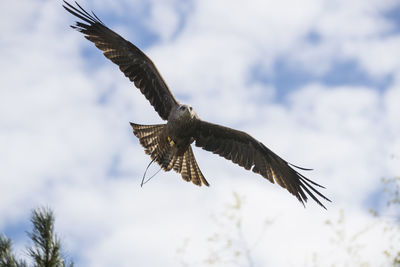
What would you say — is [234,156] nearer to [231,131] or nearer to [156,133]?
[231,131]

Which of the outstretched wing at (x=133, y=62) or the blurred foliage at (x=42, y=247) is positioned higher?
the outstretched wing at (x=133, y=62)

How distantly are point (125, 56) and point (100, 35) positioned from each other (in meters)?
0.55

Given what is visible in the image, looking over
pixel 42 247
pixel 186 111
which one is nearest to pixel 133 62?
pixel 186 111

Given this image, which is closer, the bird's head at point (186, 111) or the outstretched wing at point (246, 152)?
the bird's head at point (186, 111)

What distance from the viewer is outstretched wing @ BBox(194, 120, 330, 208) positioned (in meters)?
9.08

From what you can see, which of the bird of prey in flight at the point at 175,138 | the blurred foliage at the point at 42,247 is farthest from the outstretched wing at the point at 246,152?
the blurred foliage at the point at 42,247

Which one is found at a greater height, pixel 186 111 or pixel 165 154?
pixel 186 111

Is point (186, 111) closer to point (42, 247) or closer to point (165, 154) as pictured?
point (165, 154)

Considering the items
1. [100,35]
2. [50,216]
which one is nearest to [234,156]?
[100,35]

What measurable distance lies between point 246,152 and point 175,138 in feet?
5.36

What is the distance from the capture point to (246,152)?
369 inches

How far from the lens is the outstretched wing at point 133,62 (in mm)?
8867

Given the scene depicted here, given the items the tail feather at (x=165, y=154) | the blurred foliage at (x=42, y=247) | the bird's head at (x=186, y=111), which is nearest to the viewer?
the blurred foliage at (x=42, y=247)

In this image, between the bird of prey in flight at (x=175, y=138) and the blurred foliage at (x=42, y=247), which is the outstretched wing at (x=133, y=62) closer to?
the bird of prey in flight at (x=175, y=138)
